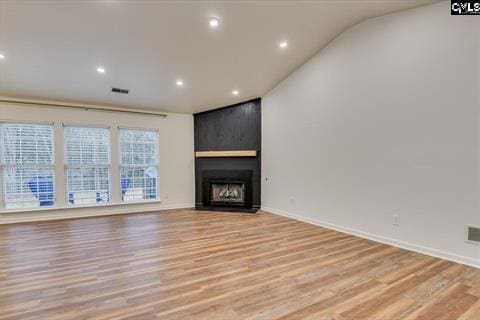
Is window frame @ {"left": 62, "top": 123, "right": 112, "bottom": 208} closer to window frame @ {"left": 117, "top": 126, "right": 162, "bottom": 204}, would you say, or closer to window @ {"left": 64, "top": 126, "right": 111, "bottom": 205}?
window @ {"left": 64, "top": 126, "right": 111, "bottom": 205}

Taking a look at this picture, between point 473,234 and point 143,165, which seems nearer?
point 473,234

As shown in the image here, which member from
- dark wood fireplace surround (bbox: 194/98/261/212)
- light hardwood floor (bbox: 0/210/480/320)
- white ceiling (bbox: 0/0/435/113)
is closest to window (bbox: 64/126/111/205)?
white ceiling (bbox: 0/0/435/113)

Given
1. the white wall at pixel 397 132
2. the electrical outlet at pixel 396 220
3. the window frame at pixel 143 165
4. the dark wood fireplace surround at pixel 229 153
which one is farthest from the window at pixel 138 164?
the electrical outlet at pixel 396 220

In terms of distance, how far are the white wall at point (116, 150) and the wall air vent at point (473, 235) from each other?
5409 mm

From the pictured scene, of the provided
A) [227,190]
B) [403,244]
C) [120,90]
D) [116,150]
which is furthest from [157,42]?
[403,244]

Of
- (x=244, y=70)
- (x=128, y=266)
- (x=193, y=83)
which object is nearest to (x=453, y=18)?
(x=244, y=70)

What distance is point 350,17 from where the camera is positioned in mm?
3439

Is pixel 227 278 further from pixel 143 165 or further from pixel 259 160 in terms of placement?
pixel 143 165

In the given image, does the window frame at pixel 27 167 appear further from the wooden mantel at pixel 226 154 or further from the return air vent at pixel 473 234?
the return air vent at pixel 473 234

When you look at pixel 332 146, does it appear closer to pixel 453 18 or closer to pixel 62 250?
pixel 453 18

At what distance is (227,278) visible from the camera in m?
2.40

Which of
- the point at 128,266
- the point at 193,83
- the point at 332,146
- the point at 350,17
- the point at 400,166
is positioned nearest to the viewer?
the point at 128,266

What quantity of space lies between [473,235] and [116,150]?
6.22 m

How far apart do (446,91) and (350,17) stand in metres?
1.57
